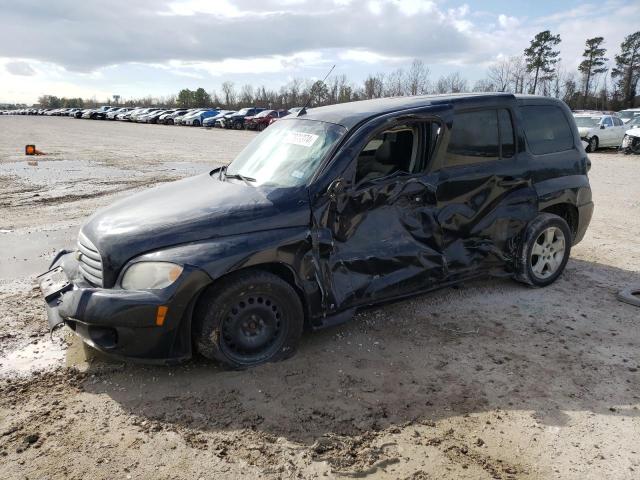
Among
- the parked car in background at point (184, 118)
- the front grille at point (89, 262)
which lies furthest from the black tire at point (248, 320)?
the parked car in background at point (184, 118)

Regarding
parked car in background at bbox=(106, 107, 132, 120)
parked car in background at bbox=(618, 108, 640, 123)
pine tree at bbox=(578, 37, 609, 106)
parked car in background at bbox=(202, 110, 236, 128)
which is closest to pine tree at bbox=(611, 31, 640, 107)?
pine tree at bbox=(578, 37, 609, 106)

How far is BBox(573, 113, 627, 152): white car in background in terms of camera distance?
22.2 meters

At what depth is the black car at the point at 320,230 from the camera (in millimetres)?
3551

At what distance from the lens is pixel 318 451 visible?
3.00m

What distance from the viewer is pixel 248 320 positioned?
381 centimetres

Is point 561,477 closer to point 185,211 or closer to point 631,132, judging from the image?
point 185,211

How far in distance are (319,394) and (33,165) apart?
1571 centimetres

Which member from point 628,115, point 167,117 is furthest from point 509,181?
point 167,117

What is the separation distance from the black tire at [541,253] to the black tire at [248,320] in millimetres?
2604

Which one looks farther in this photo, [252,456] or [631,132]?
[631,132]

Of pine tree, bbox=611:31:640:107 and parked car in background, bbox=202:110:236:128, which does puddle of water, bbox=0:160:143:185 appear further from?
pine tree, bbox=611:31:640:107

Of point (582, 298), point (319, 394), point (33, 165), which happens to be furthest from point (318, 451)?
point (33, 165)

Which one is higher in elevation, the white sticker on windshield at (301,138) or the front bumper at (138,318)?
the white sticker on windshield at (301,138)

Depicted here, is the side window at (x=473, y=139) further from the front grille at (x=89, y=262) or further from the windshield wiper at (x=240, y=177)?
the front grille at (x=89, y=262)
